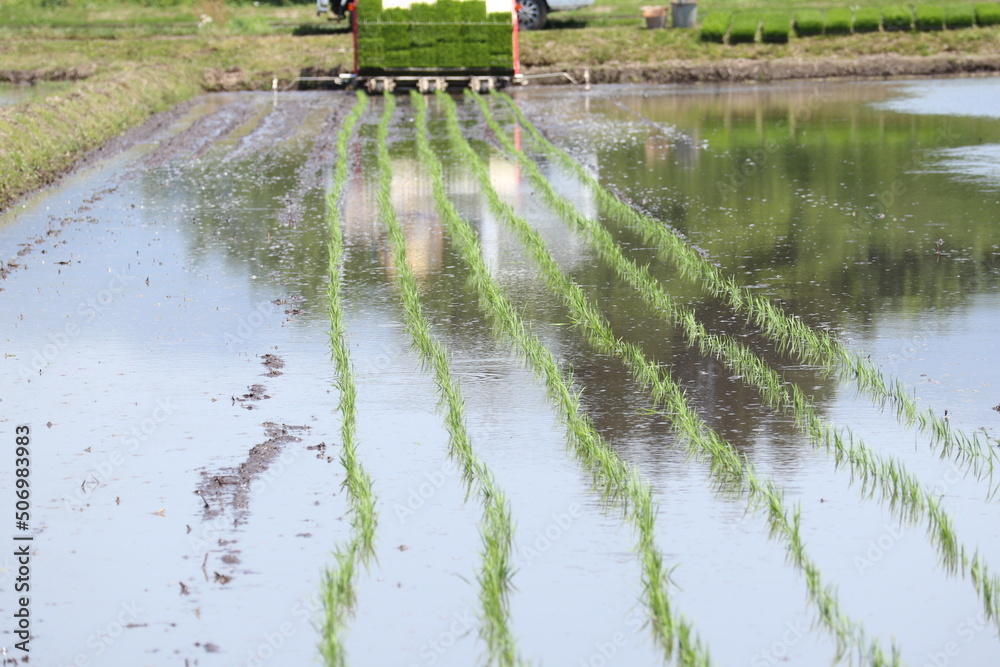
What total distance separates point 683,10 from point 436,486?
29063 millimetres

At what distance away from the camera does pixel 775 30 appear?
32062mm

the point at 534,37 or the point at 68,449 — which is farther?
the point at 534,37

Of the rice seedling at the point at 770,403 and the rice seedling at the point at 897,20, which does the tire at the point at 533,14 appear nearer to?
the rice seedling at the point at 897,20

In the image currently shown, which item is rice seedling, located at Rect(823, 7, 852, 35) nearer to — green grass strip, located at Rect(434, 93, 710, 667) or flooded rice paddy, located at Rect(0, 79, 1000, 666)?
flooded rice paddy, located at Rect(0, 79, 1000, 666)

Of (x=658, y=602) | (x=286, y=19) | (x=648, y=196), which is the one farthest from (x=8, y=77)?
(x=658, y=602)

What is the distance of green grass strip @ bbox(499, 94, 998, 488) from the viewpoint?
21.5ft

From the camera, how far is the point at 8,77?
31.8 metres

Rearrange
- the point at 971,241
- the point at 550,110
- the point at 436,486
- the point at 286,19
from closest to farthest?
the point at 436,486 < the point at 971,241 < the point at 550,110 < the point at 286,19

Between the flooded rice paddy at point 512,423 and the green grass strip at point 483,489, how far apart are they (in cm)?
2

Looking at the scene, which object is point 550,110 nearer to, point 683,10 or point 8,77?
point 683,10

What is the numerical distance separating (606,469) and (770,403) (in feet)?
4.54

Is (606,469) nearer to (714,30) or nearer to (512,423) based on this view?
(512,423)

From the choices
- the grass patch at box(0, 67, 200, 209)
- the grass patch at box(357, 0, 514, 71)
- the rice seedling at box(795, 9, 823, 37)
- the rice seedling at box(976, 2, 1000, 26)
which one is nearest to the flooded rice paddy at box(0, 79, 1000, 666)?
the grass patch at box(0, 67, 200, 209)

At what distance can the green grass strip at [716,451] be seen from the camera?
4.79 m
